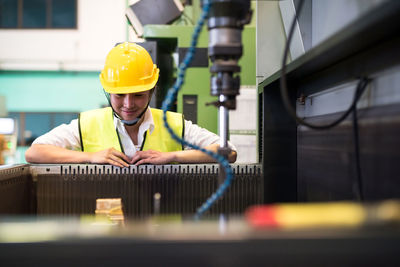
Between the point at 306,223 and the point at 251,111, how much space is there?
7.89 ft

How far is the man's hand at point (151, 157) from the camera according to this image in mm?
1196

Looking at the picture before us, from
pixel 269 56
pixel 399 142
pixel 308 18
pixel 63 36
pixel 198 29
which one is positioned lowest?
pixel 399 142

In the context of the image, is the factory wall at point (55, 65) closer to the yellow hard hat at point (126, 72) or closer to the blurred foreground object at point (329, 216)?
the yellow hard hat at point (126, 72)

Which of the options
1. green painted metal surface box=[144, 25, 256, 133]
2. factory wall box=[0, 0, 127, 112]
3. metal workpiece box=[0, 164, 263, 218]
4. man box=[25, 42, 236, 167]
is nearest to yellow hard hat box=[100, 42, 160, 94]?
man box=[25, 42, 236, 167]

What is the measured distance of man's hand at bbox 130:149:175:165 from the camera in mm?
1196

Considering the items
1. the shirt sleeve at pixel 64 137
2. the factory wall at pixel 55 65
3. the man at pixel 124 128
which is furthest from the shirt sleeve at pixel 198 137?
the factory wall at pixel 55 65

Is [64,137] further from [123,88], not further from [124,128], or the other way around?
[123,88]

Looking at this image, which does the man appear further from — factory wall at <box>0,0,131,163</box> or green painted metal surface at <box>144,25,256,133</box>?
factory wall at <box>0,0,131,163</box>

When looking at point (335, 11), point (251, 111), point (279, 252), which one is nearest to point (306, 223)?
point (279, 252)

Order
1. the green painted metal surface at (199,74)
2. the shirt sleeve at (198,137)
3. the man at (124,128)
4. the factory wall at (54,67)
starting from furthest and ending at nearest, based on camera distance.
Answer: the factory wall at (54,67), the green painted metal surface at (199,74), the shirt sleeve at (198,137), the man at (124,128)

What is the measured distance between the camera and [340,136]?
31.3 inches

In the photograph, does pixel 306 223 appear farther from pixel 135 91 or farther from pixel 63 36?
pixel 63 36

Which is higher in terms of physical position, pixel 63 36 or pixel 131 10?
pixel 63 36

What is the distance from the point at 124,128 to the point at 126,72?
28 centimetres
